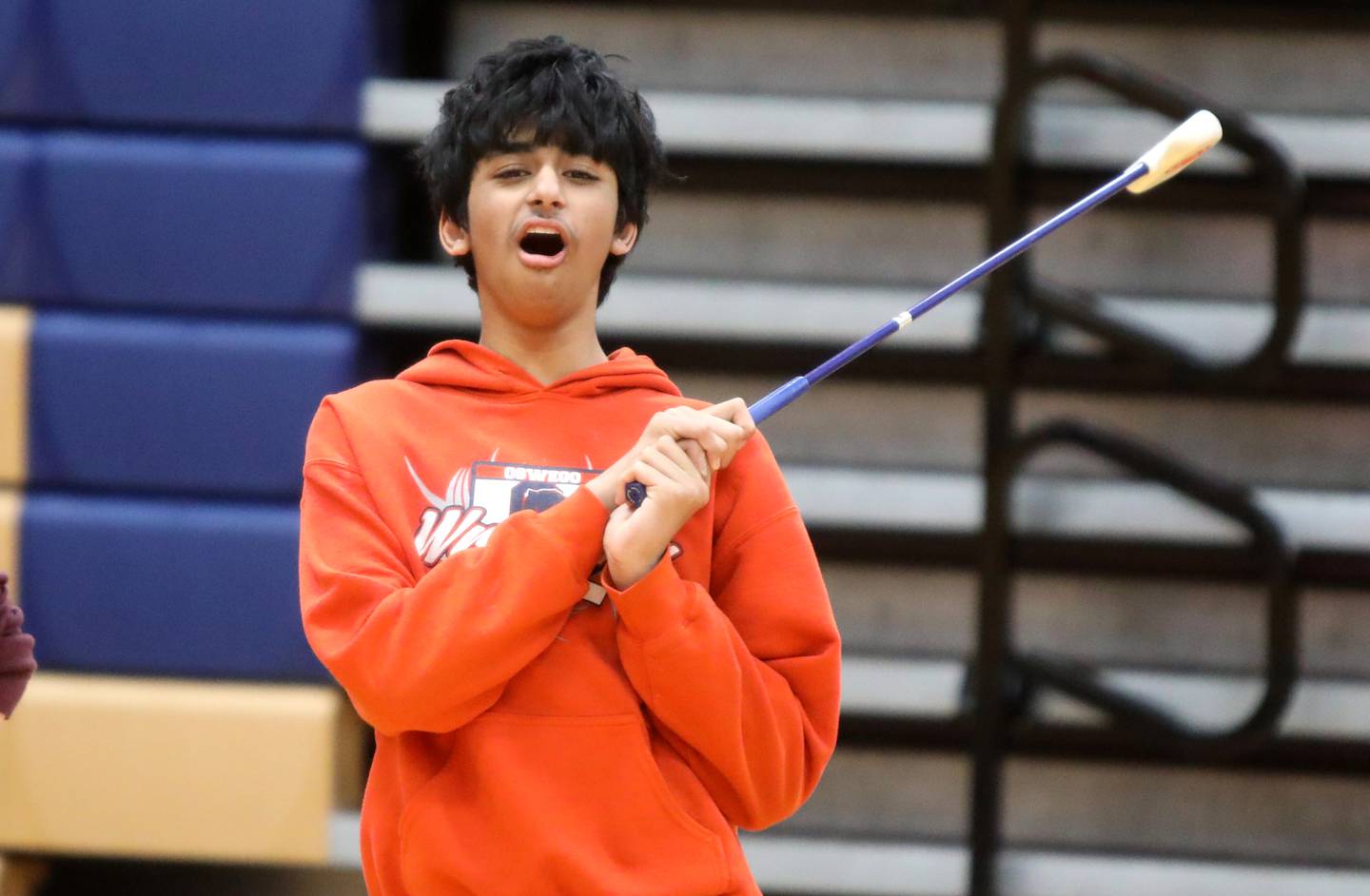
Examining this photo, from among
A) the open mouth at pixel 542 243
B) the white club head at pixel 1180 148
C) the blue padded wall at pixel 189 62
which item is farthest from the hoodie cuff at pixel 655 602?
the blue padded wall at pixel 189 62

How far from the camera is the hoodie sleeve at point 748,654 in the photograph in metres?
0.93

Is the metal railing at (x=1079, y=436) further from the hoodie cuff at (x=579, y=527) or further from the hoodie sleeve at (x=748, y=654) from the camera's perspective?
the hoodie cuff at (x=579, y=527)

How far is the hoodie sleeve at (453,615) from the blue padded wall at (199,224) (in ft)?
4.11

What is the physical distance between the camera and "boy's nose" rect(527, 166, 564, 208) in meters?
1.00

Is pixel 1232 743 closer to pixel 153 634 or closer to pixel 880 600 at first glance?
pixel 880 600

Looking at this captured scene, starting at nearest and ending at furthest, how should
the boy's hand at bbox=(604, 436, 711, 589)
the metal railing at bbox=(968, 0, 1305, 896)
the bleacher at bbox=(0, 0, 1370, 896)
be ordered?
1. the boy's hand at bbox=(604, 436, 711, 589)
2. the metal railing at bbox=(968, 0, 1305, 896)
3. the bleacher at bbox=(0, 0, 1370, 896)

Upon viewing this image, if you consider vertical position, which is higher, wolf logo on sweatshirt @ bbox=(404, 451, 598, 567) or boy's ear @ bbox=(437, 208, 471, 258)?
boy's ear @ bbox=(437, 208, 471, 258)

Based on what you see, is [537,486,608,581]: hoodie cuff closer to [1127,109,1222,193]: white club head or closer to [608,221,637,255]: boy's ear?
[608,221,637,255]: boy's ear

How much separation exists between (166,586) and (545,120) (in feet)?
4.32

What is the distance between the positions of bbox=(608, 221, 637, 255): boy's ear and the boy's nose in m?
0.07

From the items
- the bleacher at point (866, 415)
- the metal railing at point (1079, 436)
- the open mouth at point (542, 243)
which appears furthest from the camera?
the bleacher at point (866, 415)

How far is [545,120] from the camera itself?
102cm

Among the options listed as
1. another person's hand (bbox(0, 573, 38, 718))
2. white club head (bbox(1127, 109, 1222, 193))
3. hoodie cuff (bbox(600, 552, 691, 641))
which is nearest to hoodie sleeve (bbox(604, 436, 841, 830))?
hoodie cuff (bbox(600, 552, 691, 641))

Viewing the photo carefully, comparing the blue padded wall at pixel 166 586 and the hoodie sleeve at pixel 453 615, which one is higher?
the hoodie sleeve at pixel 453 615
